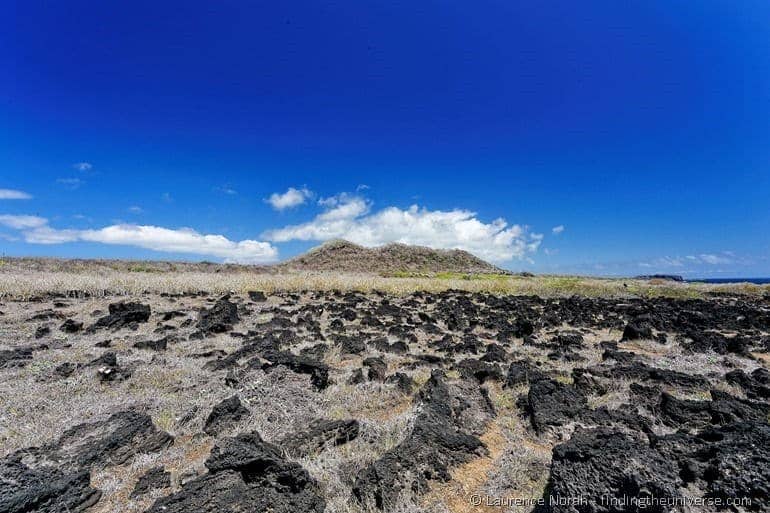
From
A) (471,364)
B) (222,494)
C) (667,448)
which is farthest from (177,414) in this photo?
(667,448)

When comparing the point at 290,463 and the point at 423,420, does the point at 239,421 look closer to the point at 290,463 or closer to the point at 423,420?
the point at 290,463

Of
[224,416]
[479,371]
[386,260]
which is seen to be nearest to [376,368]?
[479,371]

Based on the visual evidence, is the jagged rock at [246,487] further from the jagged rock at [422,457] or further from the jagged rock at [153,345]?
the jagged rock at [153,345]

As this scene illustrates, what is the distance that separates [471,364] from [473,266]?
58.3 m

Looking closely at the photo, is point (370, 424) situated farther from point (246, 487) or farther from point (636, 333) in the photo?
point (636, 333)

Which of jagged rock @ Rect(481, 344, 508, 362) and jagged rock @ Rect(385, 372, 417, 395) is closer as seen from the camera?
jagged rock @ Rect(385, 372, 417, 395)

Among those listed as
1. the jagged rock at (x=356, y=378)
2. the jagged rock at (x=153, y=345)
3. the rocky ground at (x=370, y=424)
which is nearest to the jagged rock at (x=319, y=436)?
the rocky ground at (x=370, y=424)

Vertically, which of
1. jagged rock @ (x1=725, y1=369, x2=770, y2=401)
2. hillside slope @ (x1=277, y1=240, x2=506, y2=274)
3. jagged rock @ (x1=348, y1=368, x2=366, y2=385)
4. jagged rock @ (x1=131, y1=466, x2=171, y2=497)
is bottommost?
jagged rock @ (x1=131, y1=466, x2=171, y2=497)

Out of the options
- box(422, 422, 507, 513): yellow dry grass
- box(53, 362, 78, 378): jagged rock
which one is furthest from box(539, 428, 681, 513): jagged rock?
box(53, 362, 78, 378): jagged rock

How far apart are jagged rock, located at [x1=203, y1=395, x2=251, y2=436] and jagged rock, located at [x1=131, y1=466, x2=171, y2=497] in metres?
0.98

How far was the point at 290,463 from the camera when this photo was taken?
3.79m

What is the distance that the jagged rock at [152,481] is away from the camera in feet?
12.5

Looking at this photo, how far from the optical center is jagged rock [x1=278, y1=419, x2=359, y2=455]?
4.61 meters

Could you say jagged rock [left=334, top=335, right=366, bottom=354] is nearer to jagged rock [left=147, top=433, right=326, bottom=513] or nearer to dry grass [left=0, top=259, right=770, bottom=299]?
jagged rock [left=147, top=433, right=326, bottom=513]
